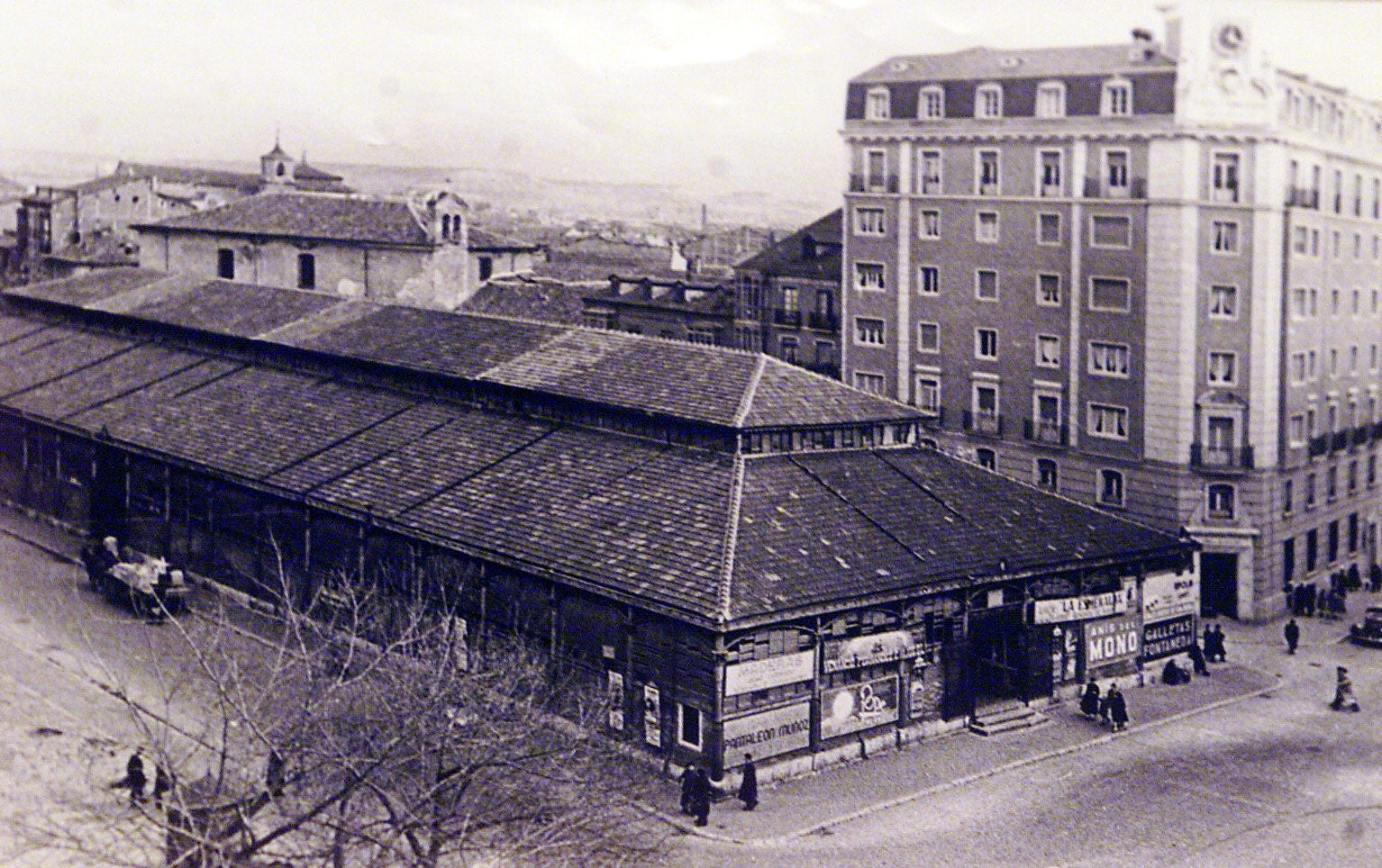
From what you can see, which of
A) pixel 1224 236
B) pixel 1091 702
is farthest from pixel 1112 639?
pixel 1224 236

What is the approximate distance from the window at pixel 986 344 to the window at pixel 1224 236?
30.3ft

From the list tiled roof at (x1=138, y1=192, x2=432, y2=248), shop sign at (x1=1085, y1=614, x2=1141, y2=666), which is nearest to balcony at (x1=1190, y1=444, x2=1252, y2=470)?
shop sign at (x1=1085, y1=614, x2=1141, y2=666)

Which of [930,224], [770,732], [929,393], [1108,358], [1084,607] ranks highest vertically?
[930,224]

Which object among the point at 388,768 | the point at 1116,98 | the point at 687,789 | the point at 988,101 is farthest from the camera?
the point at 988,101

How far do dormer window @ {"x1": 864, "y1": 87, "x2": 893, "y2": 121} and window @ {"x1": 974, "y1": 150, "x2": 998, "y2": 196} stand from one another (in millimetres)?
4585

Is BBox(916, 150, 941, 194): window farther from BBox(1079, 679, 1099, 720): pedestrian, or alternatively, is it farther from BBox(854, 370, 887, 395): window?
BBox(1079, 679, 1099, 720): pedestrian

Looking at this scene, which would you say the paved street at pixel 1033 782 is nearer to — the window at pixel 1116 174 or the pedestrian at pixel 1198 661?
the pedestrian at pixel 1198 661

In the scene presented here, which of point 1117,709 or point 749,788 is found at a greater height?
point 1117,709

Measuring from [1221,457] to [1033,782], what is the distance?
957 inches

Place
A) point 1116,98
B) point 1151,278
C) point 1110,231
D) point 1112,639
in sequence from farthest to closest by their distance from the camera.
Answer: point 1110,231, point 1116,98, point 1151,278, point 1112,639

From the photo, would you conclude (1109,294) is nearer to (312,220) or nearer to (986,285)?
(986,285)

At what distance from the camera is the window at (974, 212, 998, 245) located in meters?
62.8

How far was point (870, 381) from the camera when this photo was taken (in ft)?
222

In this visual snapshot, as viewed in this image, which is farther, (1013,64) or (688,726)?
(1013,64)
